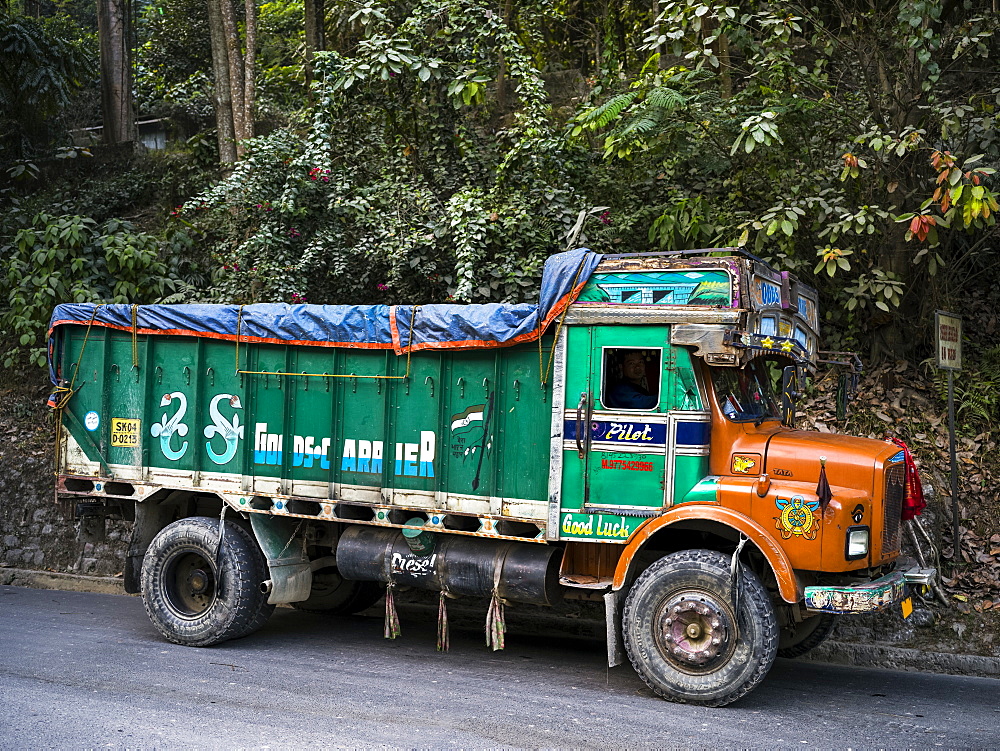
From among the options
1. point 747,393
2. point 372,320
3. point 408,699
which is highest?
point 372,320

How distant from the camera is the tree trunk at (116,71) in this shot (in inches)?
774

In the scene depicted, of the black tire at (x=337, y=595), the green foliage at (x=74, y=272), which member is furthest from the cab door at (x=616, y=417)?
the green foliage at (x=74, y=272)

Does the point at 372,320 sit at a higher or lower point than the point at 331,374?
higher

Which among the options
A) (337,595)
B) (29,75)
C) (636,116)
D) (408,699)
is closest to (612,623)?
(408,699)

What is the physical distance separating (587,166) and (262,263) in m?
4.51

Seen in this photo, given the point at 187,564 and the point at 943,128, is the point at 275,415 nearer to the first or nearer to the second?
the point at 187,564

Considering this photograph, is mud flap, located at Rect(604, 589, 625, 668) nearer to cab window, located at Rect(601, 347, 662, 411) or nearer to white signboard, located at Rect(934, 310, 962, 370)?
cab window, located at Rect(601, 347, 662, 411)

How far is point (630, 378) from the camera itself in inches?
283

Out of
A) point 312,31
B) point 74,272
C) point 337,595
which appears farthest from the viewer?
point 312,31

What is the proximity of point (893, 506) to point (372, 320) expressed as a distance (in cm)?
446

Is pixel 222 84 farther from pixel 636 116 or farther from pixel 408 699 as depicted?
pixel 408 699

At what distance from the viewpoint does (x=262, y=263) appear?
469 inches

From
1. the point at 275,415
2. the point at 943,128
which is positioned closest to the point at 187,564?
the point at 275,415

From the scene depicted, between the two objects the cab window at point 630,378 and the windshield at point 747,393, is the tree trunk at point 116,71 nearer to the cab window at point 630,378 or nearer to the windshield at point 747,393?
the cab window at point 630,378
